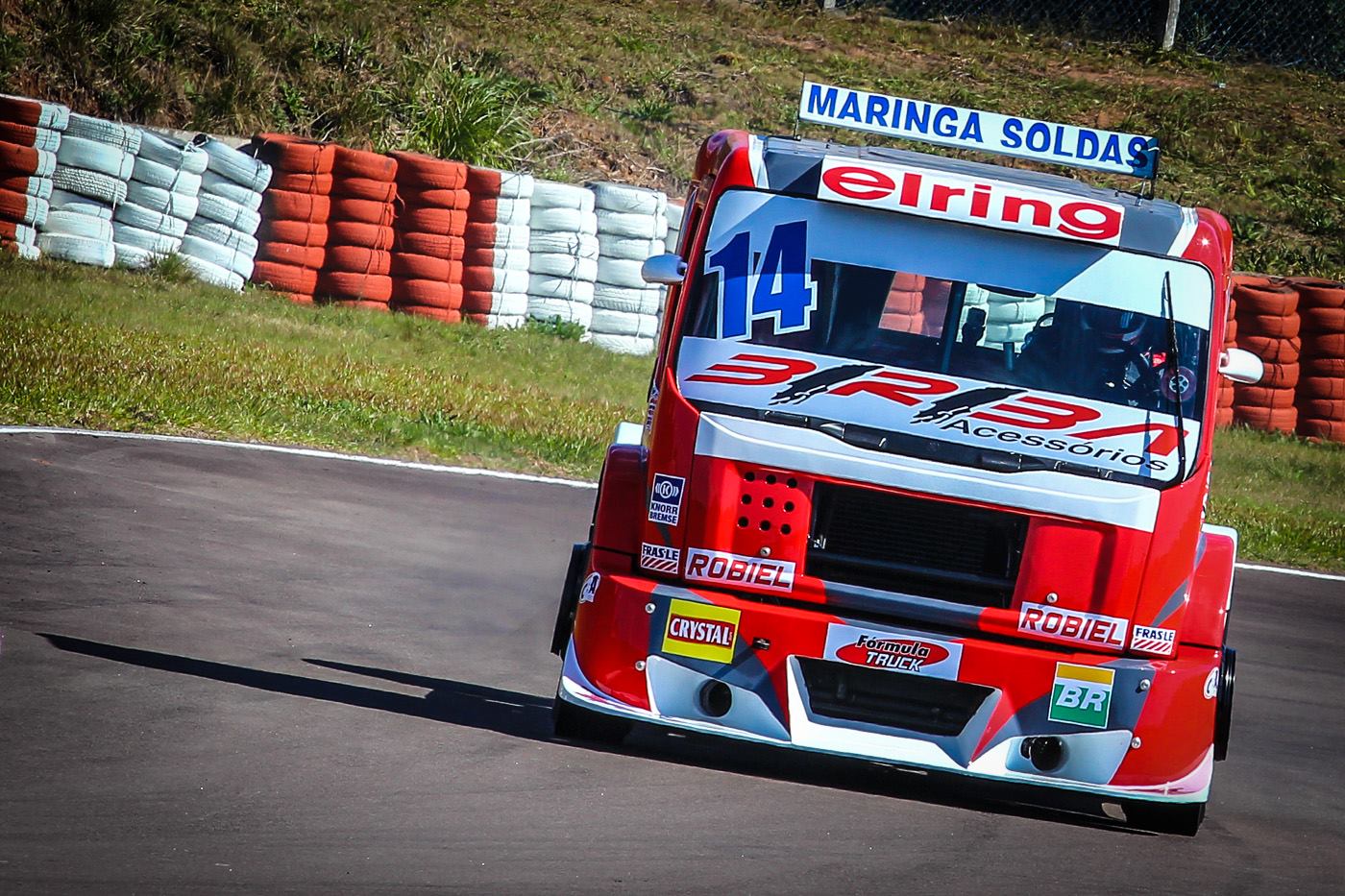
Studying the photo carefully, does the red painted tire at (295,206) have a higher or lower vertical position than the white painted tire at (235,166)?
lower

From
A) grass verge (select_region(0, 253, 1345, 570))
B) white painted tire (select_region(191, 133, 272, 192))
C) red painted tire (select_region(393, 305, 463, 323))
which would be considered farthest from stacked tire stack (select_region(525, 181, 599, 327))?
white painted tire (select_region(191, 133, 272, 192))

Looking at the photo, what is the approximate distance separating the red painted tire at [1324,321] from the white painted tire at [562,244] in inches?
320

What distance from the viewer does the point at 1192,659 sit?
22.3ft

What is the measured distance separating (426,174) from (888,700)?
1316 cm

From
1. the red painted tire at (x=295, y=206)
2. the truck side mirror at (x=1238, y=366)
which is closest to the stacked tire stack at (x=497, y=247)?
the red painted tire at (x=295, y=206)

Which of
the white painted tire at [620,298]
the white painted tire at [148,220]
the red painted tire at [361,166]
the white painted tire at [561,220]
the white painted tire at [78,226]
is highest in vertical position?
the red painted tire at [361,166]

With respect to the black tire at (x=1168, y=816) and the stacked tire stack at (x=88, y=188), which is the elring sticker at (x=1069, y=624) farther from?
the stacked tire stack at (x=88, y=188)

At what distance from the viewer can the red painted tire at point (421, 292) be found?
19203 mm

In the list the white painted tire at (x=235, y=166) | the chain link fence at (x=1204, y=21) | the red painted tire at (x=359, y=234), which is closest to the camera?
the white painted tire at (x=235, y=166)

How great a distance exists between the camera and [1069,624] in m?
6.66

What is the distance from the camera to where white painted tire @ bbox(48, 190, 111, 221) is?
17812 millimetres

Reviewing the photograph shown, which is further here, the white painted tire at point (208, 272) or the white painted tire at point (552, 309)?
the white painted tire at point (552, 309)

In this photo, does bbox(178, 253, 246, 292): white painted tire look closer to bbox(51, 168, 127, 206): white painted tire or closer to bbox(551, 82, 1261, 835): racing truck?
bbox(51, 168, 127, 206): white painted tire

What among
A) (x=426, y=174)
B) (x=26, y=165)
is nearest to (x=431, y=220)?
(x=426, y=174)
